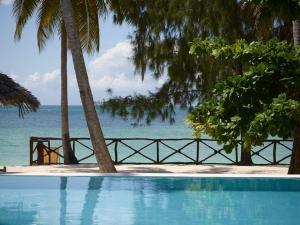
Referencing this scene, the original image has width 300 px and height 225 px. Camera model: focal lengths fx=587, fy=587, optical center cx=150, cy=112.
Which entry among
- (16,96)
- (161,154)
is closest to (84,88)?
(16,96)

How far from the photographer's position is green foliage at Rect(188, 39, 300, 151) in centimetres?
841

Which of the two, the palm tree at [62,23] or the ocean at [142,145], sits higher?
the palm tree at [62,23]

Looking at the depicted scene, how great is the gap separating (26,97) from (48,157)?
3831mm

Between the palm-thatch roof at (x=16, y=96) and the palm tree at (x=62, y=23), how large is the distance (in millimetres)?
2278

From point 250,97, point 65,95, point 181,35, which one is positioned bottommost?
point 250,97

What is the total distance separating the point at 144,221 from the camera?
30.6ft

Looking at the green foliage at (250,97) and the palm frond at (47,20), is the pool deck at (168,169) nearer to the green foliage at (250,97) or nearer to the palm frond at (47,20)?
the palm frond at (47,20)

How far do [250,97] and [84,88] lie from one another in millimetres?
6983

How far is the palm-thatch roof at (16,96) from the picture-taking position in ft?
52.7

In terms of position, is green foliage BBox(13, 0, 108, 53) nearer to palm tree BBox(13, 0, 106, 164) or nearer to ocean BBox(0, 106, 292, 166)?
palm tree BBox(13, 0, 106, 164)

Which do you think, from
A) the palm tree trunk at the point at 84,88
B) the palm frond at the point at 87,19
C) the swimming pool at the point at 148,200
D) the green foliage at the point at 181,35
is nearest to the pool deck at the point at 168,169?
the palm tree trunk at the point at 84,88

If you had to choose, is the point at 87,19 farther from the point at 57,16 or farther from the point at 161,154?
the point at 161,154

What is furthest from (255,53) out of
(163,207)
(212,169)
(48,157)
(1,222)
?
(48,157)

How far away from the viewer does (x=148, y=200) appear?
1100 cm
